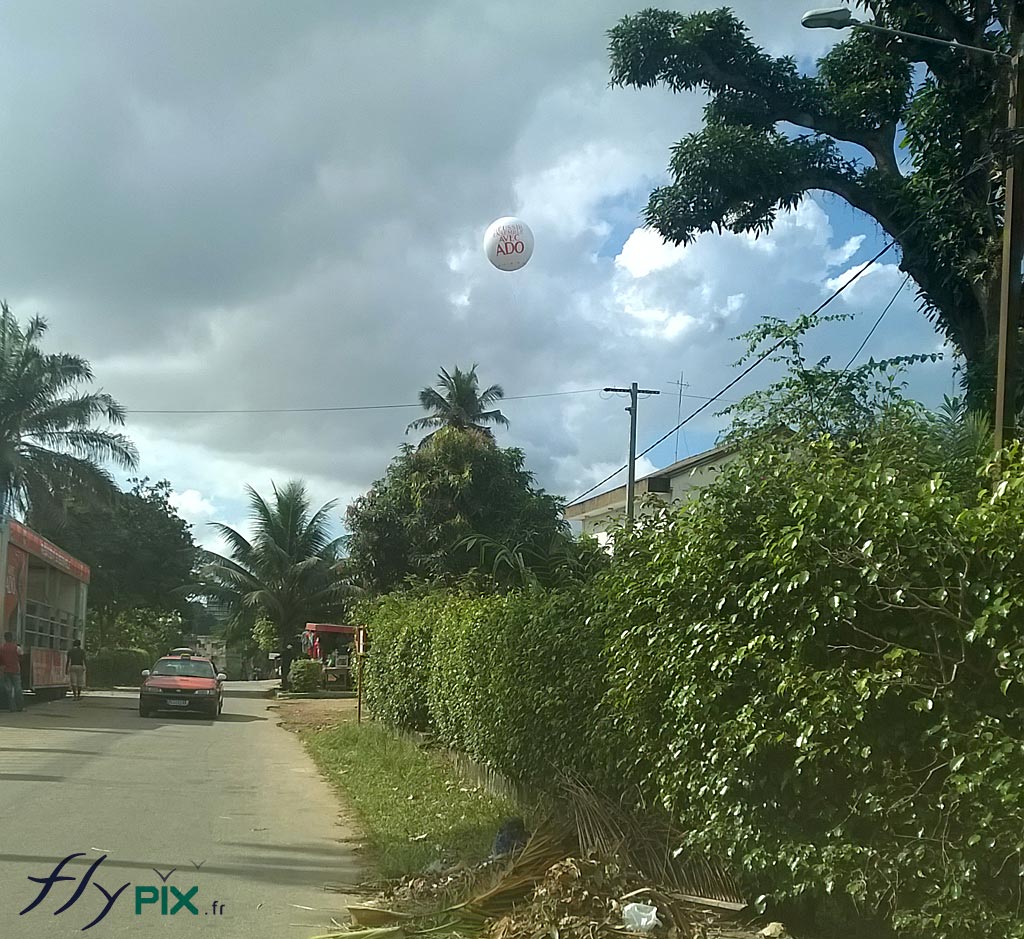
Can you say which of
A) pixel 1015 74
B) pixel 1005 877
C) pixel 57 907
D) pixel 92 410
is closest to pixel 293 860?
pixel 57 907

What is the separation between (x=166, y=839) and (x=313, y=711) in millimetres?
21716

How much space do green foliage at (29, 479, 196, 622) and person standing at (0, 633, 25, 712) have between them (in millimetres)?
30169

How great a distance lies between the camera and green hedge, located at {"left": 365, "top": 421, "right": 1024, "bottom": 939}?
17.6 feet

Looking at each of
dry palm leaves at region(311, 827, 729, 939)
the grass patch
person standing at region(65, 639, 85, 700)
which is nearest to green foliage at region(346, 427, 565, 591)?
person standing at region(65, 639, 85, 700)

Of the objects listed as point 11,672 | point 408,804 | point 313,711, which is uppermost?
point 11,672

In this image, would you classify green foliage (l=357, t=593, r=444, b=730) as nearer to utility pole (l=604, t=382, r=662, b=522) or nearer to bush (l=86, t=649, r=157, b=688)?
utility pole (l=604, t=382, r=662, b=522)

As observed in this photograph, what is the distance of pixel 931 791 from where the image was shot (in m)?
5.60

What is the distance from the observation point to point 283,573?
43375 mm

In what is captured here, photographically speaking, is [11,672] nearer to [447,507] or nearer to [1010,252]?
[447,507]

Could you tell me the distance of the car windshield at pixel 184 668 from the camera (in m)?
27.1

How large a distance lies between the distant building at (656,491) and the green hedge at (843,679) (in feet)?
1.02

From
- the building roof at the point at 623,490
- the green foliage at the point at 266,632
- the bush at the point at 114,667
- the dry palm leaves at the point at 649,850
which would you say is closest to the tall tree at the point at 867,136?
the dry palm leaves at the point at 649,850

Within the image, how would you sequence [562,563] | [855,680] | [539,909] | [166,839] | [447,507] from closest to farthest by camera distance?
1. [855,680]
2. [539,909]
3. [166,839]
4. [562,563]
5. [447,507]

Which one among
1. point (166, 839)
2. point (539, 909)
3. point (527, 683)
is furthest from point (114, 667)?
point (539, 909)
